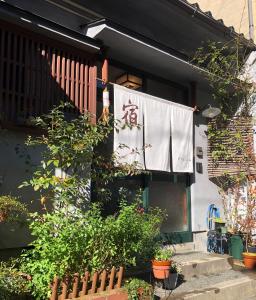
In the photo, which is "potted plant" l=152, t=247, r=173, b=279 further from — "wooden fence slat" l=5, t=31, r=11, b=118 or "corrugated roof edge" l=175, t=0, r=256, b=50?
"corrugated roof edge" l=175, t=0, r=256, b=50

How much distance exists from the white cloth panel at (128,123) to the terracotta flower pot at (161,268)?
2401mm

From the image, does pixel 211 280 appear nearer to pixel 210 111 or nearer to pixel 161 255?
pixel 161 255

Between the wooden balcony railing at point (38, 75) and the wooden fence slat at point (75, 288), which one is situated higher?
the wooden balcony railing at point (38, 75)

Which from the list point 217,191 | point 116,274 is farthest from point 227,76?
point 116,274

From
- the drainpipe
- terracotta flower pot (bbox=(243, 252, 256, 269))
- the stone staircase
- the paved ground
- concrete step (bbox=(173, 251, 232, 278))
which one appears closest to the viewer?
the stone staircase

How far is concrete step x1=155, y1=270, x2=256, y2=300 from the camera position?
23.1 ft

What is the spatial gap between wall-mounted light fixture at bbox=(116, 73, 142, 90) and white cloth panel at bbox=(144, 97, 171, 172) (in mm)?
737

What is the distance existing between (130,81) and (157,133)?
1.55 m

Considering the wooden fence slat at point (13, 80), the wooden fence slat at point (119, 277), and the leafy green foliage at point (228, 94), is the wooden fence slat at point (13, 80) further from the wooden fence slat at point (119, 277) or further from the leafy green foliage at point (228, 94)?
the leafy green foliage at point (228, 94)

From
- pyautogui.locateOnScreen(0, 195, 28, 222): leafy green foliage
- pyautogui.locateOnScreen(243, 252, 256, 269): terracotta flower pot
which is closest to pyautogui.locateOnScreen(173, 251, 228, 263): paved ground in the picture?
pyautogui.locateOnScreen(243, 252, 256, 269): terracotta flower pot

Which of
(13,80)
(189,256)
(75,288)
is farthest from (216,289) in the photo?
(13,80)

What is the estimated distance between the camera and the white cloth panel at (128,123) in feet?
28.3

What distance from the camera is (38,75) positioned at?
733 centimetres

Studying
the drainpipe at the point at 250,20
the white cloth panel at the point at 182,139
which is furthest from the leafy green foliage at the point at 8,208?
the drainpipe at the point at 250,20
